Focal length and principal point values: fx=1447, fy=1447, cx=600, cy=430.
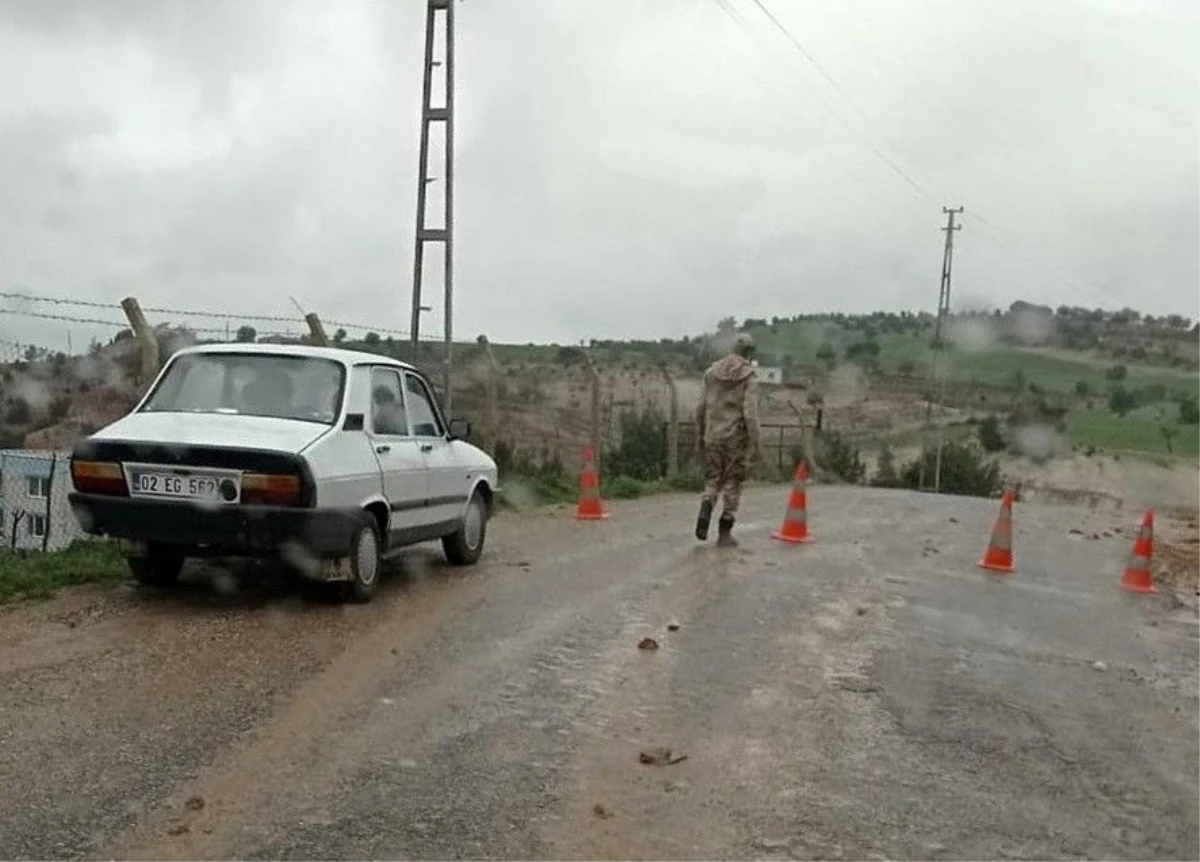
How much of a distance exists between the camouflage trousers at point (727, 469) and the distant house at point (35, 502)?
222 inches

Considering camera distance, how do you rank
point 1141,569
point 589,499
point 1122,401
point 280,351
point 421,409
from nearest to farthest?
point 280,351 → point 421,409 → point 1141,569 → point 589,499 → point 1122,401

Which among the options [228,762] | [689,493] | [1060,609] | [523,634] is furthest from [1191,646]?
[689,493]

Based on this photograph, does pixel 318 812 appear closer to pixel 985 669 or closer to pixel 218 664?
pixel 218 664

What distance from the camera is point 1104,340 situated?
113 ft

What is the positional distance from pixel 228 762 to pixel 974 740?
3322mm

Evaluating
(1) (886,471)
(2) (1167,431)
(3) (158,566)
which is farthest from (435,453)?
(1) (886,471)

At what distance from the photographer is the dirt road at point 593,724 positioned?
5043mm

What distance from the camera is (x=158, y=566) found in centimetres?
949

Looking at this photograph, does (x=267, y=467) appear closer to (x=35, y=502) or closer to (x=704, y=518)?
(x=35, y=502)

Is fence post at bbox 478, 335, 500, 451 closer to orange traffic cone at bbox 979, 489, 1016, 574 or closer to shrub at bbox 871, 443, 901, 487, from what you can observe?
orange traffic cone at bbox 979, 489, 1016, 574

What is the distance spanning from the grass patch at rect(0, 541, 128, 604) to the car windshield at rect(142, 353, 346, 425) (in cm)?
129

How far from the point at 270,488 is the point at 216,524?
0.39m

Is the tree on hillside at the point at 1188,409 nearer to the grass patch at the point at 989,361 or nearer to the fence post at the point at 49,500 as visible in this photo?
the grass patch at the point at 989,361

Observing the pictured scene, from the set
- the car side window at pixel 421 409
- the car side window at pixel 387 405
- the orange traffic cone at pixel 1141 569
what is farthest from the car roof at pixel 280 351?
the orange traffic cone at pixel 1141 569
